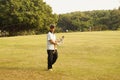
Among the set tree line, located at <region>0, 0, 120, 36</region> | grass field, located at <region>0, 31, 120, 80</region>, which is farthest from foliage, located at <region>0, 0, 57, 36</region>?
grass field, located at <region>0, 31, 120, 80</region>

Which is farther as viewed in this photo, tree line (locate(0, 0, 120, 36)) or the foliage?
tree line (locate(0, 0, 120, 36))

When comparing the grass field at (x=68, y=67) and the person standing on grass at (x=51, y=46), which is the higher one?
the person standing on grass at (x=51, y=46)

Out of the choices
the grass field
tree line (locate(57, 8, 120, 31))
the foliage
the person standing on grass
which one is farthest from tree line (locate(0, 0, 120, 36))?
the person standing on grass

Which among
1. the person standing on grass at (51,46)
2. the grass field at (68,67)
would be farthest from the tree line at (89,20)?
the person standing on grass at (51,46)

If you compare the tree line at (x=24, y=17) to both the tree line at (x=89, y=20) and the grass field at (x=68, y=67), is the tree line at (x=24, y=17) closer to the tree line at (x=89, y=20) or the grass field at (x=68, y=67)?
the tree line at (x=89, y=20)

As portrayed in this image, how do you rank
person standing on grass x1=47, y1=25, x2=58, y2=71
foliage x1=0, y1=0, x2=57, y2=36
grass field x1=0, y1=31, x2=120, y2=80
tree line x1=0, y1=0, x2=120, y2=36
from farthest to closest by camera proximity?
tree line x1=0, y1=0, x2=120, y2=36, foliage x1=0, y1=0, x2=57, y2=36, person standing on grass x1=47, y1=25, x2=58, y2=71, grass field x1=0, y1=31, x2=120, y2=80

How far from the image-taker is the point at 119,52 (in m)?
22.7

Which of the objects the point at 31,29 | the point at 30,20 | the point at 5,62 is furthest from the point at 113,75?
the point at 31,29

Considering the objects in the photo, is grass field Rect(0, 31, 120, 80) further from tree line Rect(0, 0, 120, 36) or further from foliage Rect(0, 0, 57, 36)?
tree line Rect(0, 0, 120, 36)

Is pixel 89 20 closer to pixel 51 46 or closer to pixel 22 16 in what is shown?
pixel 22 16

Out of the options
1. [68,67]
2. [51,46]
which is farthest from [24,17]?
[51,46]

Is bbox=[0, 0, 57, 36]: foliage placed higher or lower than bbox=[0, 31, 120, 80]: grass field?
higher

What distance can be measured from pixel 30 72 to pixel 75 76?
2.17 metres

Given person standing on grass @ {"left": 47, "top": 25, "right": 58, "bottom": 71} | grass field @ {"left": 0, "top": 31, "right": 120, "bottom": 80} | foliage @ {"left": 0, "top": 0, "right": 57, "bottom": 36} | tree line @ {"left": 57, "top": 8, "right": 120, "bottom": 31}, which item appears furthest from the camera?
tree line @ {"left": 57, "top": 8, "right": 120, "bottom": 31}
